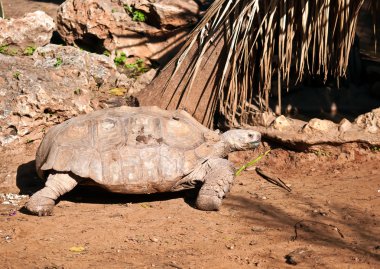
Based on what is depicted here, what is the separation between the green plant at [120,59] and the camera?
8.12 metres

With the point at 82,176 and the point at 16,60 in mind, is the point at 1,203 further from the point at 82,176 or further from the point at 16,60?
Result: the point at 16,60

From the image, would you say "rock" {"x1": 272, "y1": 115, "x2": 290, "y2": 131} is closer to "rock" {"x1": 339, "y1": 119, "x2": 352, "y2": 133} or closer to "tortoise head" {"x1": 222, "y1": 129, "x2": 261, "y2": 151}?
"tortoise head" {"x1": 222, "y1": 129, "x2": 261, "y2": 151}

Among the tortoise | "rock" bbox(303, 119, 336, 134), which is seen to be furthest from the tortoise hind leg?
"rock" bbox(303, 119, 336, 134)

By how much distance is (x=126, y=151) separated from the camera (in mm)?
5234

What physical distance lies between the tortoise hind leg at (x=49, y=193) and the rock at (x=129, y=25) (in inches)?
121

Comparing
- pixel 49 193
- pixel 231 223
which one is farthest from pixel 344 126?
pixel 49 193

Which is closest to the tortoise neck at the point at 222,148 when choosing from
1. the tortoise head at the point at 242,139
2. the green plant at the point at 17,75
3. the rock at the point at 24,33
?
the tortoise head at the point at 242,139

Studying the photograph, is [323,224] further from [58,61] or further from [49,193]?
[58,61]

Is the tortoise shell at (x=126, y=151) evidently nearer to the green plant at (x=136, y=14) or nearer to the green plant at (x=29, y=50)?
the green plant at (x=29, y=50)

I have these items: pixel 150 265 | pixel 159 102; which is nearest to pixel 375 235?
pixel 150 265

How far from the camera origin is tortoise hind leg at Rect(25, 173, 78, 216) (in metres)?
5.07

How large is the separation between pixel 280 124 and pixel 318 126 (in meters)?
0.38

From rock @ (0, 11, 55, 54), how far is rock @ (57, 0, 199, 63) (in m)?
0.23

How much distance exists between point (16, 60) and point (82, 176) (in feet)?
8.57
